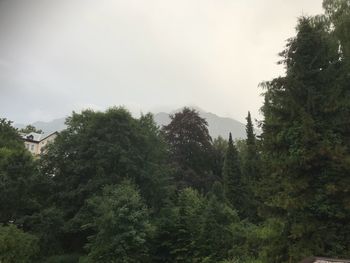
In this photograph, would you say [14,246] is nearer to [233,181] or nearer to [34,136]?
[233,181]

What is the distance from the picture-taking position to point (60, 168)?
32844 millimetres

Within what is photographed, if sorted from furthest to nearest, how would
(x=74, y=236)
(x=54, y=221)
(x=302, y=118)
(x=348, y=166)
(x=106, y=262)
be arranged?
(x=74, y=236) < (x=54, y=221) < (x=106, y=262) < (x=302, y=118) < (x=348, y=166)

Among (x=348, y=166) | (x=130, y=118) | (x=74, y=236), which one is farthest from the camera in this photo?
(x=130, y=118)

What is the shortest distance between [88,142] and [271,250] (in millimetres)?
20276

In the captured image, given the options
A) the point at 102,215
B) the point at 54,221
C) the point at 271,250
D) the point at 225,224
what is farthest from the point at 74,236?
the point at 271,250

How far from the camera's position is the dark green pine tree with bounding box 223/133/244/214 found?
148 feet

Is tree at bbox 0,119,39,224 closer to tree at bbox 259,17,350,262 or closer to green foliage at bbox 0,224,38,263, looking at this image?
green foliage at bbox 0,224,38,263

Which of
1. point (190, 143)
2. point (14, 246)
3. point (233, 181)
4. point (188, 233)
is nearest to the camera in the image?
point (14, 246)

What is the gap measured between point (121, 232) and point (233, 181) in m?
25.7

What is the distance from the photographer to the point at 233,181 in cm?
4631

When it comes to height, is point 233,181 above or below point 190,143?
below

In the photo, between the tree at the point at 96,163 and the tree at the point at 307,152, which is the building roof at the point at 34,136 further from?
the tree at the point at 307,152

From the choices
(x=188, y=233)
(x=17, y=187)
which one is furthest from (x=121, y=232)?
(x=17, y=187)

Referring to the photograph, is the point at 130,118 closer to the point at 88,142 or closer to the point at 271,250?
the point at 88,142
